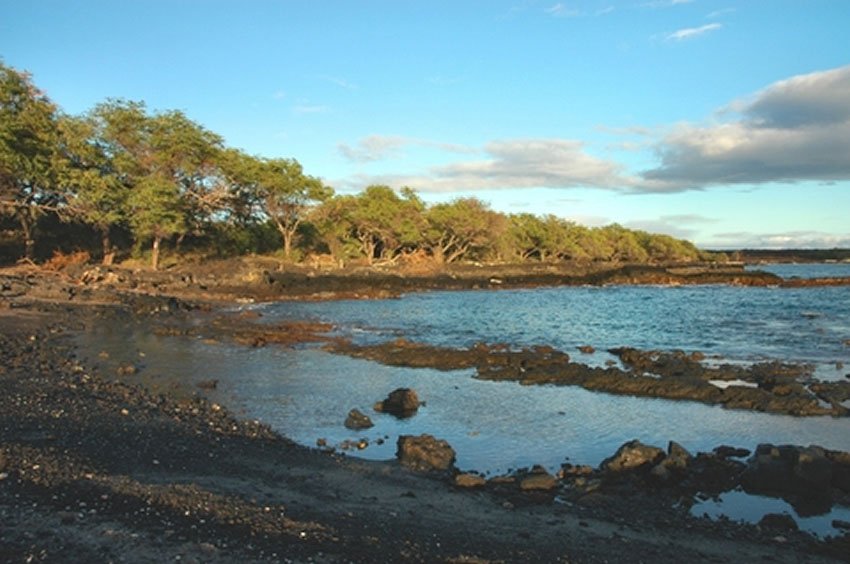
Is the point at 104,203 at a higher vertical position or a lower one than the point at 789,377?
higher

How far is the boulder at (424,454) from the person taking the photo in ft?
33.7

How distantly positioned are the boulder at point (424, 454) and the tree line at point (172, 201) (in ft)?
117

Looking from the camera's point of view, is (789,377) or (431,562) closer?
(431,562)

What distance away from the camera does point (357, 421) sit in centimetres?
1305

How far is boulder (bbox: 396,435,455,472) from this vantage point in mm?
10273

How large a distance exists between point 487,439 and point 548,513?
13.4 ft

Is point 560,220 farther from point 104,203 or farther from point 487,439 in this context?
point 487,439

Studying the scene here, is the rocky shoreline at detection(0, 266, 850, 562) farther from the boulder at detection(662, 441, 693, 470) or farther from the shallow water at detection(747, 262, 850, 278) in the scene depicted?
the shallow water at detection(747, 262, 850, 278)

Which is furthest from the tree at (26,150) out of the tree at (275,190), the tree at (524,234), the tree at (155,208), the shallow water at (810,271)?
the shallow water at (810,271)

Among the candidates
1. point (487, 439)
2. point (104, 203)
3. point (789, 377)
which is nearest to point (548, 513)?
point (487, 439)

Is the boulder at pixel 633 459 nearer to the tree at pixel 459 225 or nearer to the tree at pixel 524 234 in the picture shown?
the tree at pixel 459 225

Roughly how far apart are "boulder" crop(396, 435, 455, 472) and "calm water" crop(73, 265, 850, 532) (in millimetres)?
362

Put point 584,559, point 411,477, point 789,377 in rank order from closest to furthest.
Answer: point 584,559 < point 411,477 < point 789,377

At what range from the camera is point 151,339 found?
23562mm
